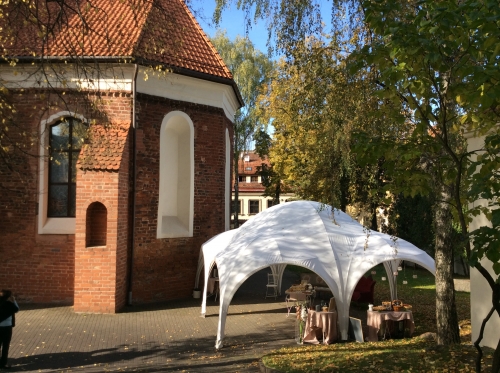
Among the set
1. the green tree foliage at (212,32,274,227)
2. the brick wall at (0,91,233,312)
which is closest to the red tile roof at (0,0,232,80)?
the brick wall at (0,91,233,312)

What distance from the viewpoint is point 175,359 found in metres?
9.70

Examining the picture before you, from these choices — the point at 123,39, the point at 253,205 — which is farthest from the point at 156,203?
the point at 253,205

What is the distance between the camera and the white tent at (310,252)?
11.4 meters

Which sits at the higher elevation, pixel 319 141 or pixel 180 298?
pixel 319 141

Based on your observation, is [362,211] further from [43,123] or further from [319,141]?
[43,123]

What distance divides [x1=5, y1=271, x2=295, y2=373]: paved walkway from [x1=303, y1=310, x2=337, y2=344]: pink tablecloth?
1.70ft

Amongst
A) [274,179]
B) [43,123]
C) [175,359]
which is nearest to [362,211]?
[175,359]

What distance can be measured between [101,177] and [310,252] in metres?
6.11

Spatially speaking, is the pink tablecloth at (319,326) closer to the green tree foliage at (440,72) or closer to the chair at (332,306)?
the chair at (332,306)

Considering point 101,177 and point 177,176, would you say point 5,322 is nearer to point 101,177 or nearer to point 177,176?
point 101,177

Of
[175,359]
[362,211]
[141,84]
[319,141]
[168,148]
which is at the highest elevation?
[141,84]

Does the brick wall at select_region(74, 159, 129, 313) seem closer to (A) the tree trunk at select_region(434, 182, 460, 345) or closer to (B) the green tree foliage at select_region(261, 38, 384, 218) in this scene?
(B) the green tree foliage at select_region(261, 38, 384, 218)

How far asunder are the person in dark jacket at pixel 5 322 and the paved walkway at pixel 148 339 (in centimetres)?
30

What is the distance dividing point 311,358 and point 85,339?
205 inches
